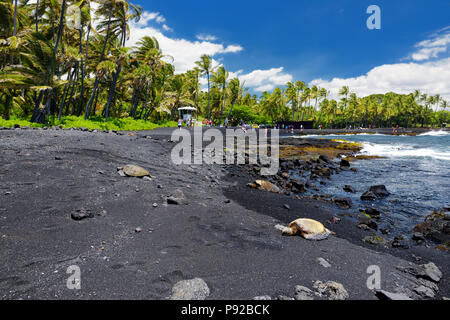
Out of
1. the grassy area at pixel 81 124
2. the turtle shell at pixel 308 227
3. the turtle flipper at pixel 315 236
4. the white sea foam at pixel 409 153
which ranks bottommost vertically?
the turtle flipper at pixel 315 236

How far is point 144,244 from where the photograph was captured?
3432mm

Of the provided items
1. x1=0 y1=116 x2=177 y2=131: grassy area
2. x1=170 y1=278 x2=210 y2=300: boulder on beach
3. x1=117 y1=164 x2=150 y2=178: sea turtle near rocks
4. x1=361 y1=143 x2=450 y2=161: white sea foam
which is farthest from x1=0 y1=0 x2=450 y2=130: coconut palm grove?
x1=361 y1=143 x2=450 y2=161: white sea foam

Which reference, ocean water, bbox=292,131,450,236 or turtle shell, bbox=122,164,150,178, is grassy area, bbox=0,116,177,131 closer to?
turtle shell, bbox=122,164,150,178

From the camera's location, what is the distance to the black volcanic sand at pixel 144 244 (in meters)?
2.61

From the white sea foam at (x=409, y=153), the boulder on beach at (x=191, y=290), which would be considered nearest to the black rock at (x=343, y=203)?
the boulder on beach at (x=191, y=290)

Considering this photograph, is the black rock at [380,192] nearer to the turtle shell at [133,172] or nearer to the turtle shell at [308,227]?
the turtle shell at [308,227]

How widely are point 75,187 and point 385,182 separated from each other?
1344cm

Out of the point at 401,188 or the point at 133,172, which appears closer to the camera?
the point at 133,172

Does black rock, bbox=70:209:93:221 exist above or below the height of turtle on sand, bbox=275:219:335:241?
above

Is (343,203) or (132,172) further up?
(132,172)

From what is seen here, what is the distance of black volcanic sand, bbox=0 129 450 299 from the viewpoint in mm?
2607

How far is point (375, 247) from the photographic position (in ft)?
15.8

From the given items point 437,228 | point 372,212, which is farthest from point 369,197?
point 437,228

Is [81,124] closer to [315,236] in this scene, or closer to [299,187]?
[299,187]
